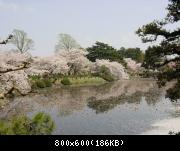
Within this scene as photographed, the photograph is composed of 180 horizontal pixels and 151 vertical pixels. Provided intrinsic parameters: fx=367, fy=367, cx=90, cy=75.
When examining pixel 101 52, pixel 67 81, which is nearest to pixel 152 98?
pixel 67 81

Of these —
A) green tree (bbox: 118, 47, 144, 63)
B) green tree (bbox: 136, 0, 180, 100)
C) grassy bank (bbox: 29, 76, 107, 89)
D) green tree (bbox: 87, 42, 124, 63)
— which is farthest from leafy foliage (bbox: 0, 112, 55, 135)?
green tree (bbox: 118, 47, 144, 63)

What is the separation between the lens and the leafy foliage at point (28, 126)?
519 inches

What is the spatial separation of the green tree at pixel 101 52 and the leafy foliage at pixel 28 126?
235ft

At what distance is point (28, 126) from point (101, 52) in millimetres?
73271

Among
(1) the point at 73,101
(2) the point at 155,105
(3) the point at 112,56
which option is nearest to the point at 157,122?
(2) the point at 155,105

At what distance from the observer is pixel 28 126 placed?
14.3 m

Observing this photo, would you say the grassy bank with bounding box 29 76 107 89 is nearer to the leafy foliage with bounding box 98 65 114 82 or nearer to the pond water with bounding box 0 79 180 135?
the leafy foliage with bounding box 98 65 114 82

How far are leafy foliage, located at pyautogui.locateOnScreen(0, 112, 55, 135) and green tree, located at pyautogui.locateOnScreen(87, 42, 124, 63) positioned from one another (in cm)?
7163

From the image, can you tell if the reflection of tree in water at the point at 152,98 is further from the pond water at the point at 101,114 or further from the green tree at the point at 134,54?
the green tree at the point at 134,54

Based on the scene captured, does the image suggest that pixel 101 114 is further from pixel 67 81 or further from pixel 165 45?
pixel 67 81

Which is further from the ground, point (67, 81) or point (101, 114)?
point (67, 81)

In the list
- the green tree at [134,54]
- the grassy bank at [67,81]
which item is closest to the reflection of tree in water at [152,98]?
Result: the grassy bank at [67,81]

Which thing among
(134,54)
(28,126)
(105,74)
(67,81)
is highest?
(134,54)

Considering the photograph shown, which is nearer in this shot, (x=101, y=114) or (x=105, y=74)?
(x=101, y=114)
